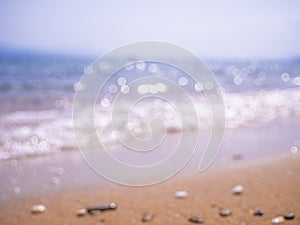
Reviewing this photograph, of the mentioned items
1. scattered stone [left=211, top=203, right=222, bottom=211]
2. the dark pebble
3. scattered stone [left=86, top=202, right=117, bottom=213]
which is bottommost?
the dark pebble

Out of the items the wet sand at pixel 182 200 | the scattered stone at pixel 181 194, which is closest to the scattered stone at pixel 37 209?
the wet sand at pixel 182 200

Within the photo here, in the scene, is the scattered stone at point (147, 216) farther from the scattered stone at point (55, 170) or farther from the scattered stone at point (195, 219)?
the scattered stone at point (55, 170)

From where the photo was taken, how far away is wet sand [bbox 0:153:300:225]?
3.45 meters

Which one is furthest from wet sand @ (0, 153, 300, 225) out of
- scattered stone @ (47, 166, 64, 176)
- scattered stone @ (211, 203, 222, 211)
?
scattered stone @ (47, 166, 64, 176)

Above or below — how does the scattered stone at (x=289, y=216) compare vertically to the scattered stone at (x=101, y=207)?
below

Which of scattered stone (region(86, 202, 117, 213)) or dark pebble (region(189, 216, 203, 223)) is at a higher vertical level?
scattered stone (region(86, 202, 117, 213))

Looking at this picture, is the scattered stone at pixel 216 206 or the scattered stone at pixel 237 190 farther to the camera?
the scattered stone at pixel 237 190

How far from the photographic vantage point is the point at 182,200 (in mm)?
3969

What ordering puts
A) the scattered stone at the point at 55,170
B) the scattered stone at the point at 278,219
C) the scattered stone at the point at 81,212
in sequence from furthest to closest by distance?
the scattered stone at the point at 55,170 < the scattered stone at the point at 81,212 < the scattered stone at the point at 278,219

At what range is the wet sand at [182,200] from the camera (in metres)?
3.45

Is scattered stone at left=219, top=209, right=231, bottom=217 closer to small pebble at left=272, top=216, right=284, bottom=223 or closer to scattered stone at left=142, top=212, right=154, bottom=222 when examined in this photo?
small pebble at left=272, top=216, right=284, bottom=223

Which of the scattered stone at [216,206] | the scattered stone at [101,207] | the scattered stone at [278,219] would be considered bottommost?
the scattered stone at [278,219]

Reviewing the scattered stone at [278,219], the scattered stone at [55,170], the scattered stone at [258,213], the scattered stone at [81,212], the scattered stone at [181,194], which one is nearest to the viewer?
the scattered stone at [278,219]

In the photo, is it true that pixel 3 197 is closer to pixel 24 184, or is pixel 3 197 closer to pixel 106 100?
pixel 24 184
